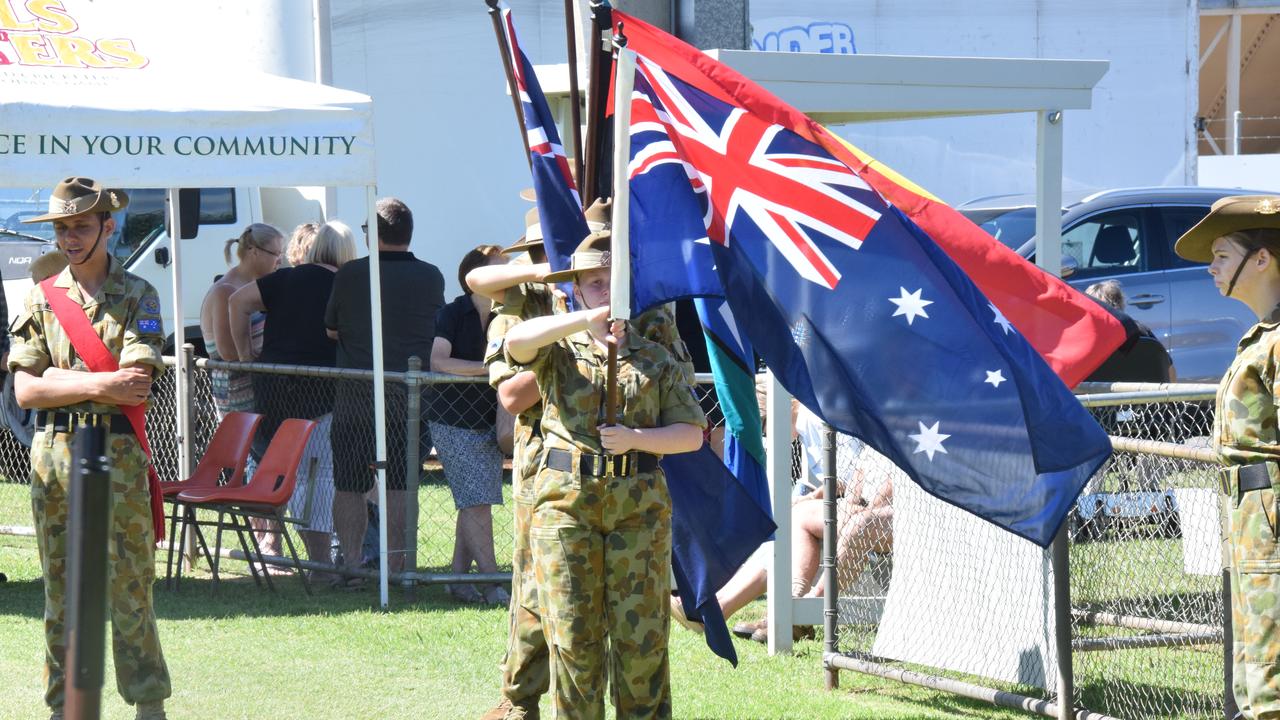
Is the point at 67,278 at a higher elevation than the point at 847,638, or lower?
higher

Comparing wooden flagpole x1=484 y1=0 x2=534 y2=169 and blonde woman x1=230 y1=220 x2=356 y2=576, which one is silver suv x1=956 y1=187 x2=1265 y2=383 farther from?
wooden flagpole x1=484 y1=0 x2=534 y2=169

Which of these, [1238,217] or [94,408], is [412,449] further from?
[1238,217]

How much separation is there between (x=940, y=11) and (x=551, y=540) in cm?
1130

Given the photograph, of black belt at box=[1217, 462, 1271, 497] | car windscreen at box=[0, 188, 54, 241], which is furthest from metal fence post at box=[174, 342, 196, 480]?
black belt at box=[1217, 462, 1271, 497]

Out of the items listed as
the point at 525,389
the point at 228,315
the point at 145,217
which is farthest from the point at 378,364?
the point at 145,217

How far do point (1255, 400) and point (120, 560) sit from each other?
3967 mm

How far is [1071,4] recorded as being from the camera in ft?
49.9

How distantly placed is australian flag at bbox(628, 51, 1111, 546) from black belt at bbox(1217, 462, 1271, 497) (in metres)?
0.49

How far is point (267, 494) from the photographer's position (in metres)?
8.49

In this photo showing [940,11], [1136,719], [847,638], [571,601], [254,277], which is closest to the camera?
[571,601]

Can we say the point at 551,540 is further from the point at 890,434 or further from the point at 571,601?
the point at 890,434

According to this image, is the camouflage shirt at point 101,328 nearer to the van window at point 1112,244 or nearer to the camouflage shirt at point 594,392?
the camouflage shirt at point 594,392

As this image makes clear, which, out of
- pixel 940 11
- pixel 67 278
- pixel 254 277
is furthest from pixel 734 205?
pixel 940 11

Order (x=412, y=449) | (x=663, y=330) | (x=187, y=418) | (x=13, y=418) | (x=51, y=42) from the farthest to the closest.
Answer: (x=13, y=418), (x=187, y=418), (x=412, y=449), (x=51, y=42), (x=663, y=330)
